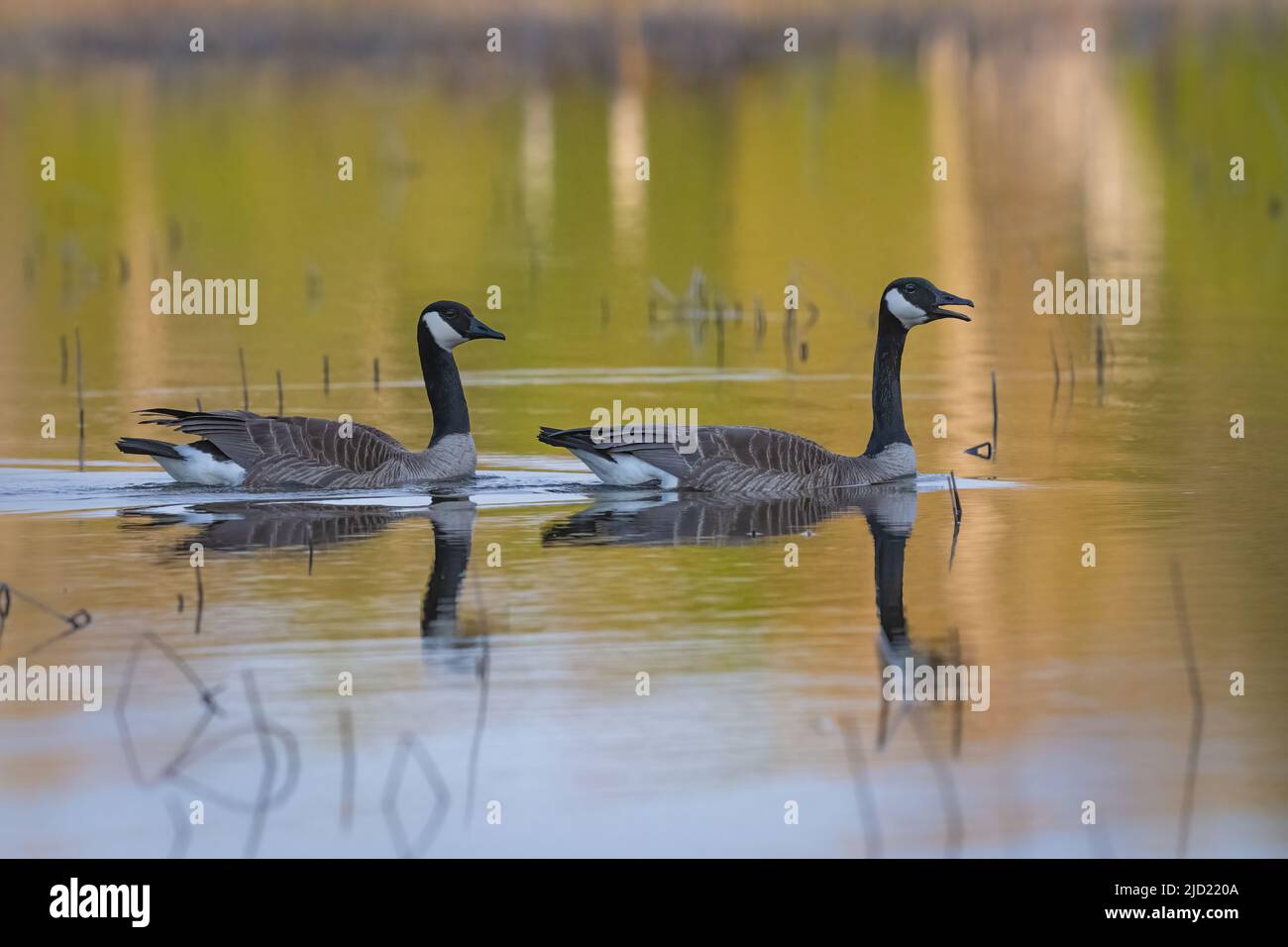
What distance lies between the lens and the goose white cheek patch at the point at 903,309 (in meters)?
17.1

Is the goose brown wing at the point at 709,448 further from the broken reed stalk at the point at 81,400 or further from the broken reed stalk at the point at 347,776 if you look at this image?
the broken reed stalk at the point at 347,776

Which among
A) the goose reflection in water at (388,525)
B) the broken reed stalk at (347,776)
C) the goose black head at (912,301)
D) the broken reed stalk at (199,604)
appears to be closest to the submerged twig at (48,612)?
the broken reed stalk at (199,604)

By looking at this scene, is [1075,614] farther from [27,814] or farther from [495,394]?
[495,394]

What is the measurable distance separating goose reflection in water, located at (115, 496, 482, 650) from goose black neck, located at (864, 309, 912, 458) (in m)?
2.99

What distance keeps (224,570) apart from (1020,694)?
4.89 meters

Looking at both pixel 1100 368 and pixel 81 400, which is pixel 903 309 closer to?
pixel 1100 368

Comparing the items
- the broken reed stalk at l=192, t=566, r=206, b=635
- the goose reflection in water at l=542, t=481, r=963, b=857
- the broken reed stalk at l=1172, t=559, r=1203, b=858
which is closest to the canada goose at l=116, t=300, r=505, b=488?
the goose reflection in water at l=542, t=481, r=963, b=857

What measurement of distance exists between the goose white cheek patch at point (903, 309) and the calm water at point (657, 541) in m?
1.12

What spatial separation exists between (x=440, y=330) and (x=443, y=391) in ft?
1.64

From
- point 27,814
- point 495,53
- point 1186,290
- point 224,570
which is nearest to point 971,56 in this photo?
point 495,53

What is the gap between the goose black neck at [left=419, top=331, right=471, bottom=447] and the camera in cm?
1702

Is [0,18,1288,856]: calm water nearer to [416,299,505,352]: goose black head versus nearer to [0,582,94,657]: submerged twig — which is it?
[0,582,94,657]: submerged twig

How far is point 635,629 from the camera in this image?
37.3 ft

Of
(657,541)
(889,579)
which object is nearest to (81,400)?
(657,541)
